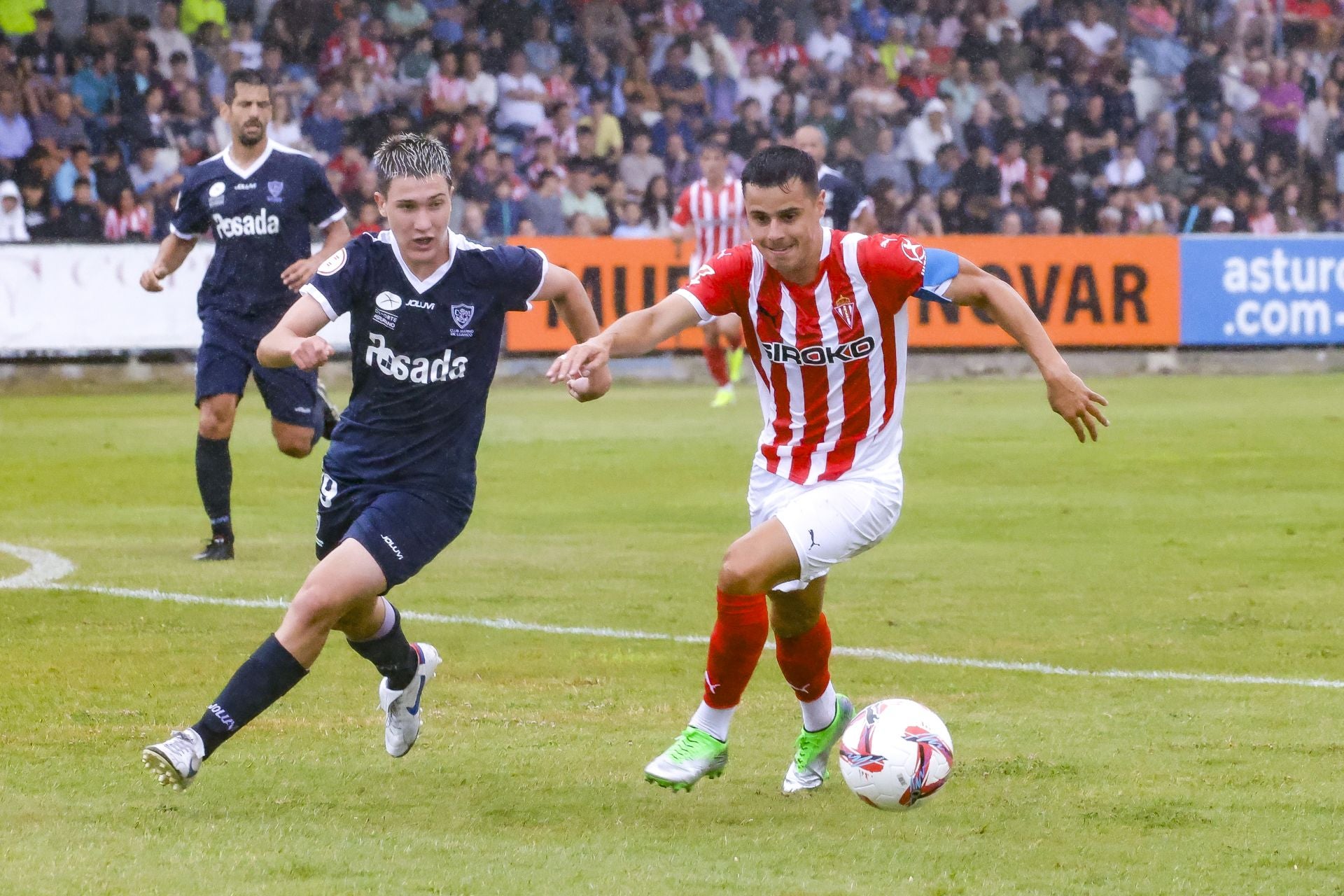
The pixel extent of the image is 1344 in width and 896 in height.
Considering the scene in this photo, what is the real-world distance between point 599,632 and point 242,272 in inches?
120

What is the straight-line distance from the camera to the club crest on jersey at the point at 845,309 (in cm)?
554

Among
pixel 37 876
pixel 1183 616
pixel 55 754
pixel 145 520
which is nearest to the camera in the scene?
pixel 37 876

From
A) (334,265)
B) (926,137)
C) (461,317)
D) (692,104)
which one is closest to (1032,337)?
(461,317)

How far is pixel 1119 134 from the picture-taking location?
81.4 ft

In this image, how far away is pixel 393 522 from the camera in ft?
17.6

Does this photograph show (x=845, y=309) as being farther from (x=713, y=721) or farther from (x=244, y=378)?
(x=244, y=378)

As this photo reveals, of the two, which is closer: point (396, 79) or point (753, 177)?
point (753, 177)

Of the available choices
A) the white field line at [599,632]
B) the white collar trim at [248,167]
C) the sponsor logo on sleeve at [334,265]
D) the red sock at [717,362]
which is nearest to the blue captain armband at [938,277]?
the sponsor logo on sleeve at [334,265]

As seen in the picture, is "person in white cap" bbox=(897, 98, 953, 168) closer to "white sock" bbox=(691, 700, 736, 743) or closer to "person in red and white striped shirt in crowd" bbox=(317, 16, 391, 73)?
"person in red and white striped shirt in crowd" bbox=(317, 16, 391, 73)

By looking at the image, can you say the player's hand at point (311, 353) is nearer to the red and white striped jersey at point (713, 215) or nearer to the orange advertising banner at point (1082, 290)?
the red and white striped jersey at point (713, 215)

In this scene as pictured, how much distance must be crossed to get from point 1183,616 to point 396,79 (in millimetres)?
16343

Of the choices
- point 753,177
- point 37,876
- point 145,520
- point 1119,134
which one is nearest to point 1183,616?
point 753,177

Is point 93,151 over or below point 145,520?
over

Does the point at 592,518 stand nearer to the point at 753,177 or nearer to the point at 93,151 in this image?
the point at 753,177
